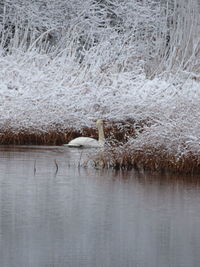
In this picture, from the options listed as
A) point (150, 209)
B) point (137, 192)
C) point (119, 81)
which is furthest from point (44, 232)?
point (119, 81)

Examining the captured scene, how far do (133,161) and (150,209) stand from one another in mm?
3302

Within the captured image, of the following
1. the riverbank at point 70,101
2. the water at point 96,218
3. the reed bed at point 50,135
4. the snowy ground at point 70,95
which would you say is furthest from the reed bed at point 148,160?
the reed bed at point 50,135

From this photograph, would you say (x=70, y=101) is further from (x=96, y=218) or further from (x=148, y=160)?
(x=96, y=218)

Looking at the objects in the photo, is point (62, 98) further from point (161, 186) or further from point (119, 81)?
point (161, 186)

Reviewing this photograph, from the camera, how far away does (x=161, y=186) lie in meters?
9.73

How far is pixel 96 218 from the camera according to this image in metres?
7.39

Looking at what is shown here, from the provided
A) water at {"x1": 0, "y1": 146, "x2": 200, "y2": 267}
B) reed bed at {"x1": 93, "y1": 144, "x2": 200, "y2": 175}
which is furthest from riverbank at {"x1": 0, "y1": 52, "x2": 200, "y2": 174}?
water at {"x1": 0, "y1": 146, "x2": 200, "y2": 267}

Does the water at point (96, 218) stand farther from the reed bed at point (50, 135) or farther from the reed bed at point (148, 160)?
the reed bed at point (50, 135)

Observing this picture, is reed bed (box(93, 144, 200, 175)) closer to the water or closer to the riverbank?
the water

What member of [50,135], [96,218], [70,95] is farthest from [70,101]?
[96,218]

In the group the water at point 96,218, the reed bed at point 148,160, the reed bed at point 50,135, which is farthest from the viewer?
the reed bed at point 50,135

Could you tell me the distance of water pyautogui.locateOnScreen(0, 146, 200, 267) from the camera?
5883 mm

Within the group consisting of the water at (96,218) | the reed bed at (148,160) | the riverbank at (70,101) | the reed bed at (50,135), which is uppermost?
the riverbank at (70,101)

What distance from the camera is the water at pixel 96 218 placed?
588 centimetres
